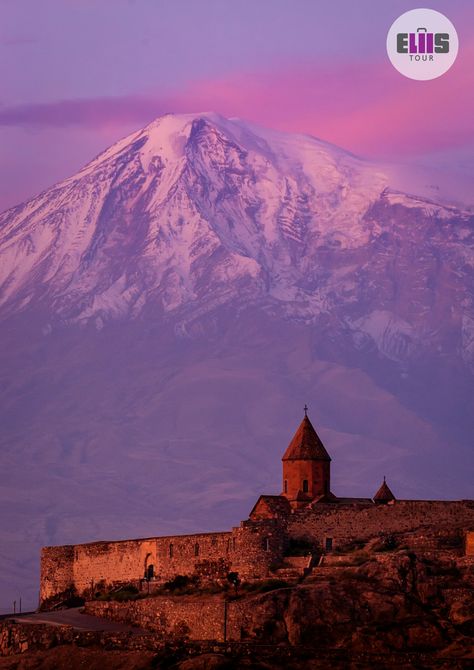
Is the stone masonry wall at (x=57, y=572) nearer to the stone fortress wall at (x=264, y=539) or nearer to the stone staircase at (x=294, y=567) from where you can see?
the stone fortress wall at (x=264, y=539)

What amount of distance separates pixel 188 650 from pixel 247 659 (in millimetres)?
3468

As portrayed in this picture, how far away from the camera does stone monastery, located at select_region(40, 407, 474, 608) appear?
9306 centimetres

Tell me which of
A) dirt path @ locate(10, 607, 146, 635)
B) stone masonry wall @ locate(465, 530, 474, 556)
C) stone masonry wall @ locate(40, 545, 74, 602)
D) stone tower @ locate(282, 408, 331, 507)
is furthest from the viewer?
stone tower @ locate(282, 408, 331, 507)

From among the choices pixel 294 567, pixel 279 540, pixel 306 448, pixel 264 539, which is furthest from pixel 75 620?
pixel 306 448

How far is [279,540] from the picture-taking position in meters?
93.7

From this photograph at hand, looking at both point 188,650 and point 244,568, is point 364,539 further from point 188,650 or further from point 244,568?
point 188,650

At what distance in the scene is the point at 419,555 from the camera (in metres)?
89.6

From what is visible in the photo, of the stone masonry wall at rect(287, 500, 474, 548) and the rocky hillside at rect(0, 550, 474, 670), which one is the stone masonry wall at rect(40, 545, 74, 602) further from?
the rocky hillside at rect(0, 550, 474, 670)

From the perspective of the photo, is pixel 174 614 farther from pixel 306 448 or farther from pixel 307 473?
pixel 306 448

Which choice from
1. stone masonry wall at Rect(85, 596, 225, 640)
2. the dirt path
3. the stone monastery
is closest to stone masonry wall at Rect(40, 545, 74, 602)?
the stone monastery

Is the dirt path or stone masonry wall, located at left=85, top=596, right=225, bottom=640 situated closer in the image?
stone masonry wall, located at left=85, top=596, right=225, bottom=640

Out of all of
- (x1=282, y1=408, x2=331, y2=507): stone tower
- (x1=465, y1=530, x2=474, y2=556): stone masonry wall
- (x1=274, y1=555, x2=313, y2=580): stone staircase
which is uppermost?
(x1=282, y1=408, x2=331, y2=507): stone tower

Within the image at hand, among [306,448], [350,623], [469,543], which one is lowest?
[350,623]

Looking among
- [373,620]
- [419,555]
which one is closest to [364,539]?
[419,555]
